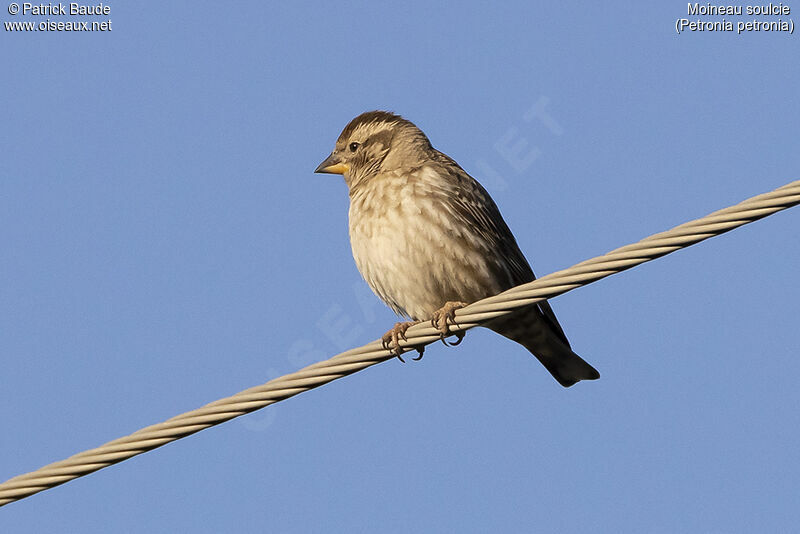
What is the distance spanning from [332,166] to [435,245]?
1793 millimetres

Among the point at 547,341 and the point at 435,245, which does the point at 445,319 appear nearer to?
the point at 435,245

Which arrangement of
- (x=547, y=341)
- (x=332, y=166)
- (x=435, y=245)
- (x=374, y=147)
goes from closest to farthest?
(x=435, y=245), (x=547, y=341), (x=374, y=147), (x=332, y=166)

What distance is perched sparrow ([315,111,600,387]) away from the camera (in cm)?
691

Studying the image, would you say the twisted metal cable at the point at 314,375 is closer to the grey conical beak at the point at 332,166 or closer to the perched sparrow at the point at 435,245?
the perched sparrow at the point at 435,245

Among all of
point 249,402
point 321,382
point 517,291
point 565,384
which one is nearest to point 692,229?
point 517,291

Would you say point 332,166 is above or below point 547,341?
above

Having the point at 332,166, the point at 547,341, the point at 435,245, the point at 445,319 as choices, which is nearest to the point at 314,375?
the point at 445,319

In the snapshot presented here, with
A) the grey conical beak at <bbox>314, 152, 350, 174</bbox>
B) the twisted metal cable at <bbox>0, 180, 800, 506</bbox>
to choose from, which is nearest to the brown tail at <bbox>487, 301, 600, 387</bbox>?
the grey conical beak at <bbox>314, 152, 350, 174</bbox>

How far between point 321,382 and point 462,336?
7.05 ft

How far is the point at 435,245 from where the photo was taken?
6.90 m

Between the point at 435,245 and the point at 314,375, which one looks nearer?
the point at 314,375

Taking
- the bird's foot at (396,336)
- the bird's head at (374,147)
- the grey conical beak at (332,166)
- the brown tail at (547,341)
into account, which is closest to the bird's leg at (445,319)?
the bird's foot at (396,336)

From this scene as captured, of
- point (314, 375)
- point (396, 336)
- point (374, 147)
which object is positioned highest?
point (374, 147)

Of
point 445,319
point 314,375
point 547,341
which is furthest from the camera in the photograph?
point 547,341
